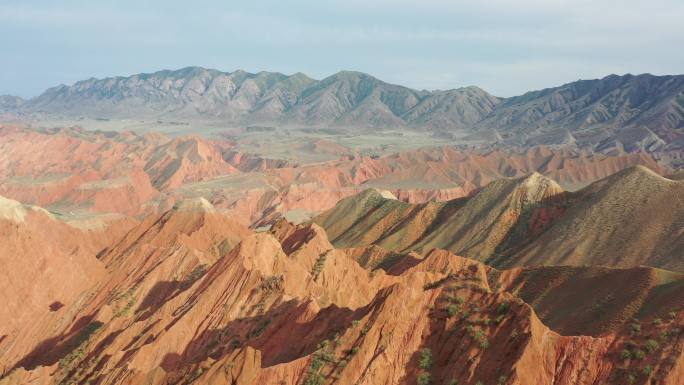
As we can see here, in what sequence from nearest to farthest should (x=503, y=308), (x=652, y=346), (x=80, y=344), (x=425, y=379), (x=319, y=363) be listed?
(x=652, y=346) → (x=425, y=379) → (x=503, y=308) → (x=319, y=363) → (x=80, y=344)

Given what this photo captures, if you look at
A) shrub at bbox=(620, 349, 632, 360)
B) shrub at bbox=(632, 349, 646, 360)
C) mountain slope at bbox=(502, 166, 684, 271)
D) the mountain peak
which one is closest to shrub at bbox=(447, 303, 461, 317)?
shrub at bbox=(620, 349, 632, 360)

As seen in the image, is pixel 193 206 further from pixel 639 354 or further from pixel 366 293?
pixel 639 354

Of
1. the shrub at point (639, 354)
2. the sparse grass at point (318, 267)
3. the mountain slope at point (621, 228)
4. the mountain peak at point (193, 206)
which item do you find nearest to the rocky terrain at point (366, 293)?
the shrub at point (639, 354)

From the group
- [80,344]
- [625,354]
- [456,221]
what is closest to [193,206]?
[456,221]

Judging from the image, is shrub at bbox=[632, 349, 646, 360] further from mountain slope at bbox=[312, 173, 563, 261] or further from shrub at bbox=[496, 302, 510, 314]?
mountain slope at bbox=[312, 173, 563, 261]

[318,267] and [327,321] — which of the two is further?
[318,267]

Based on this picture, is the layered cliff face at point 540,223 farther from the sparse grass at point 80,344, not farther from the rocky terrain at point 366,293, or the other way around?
the sparse grass at point 80,344

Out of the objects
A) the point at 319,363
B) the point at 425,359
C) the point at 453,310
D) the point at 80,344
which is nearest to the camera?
the point at 425,359
